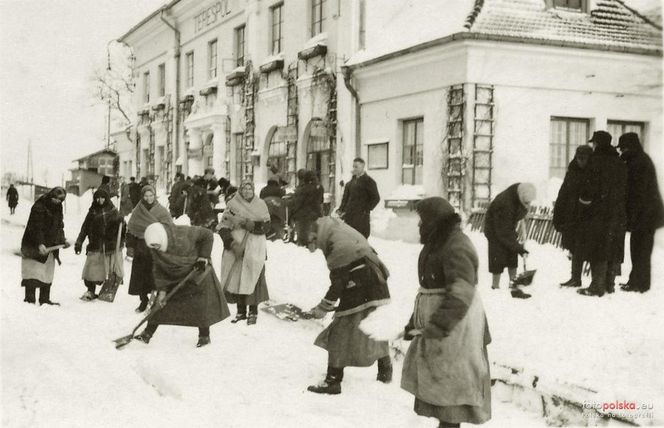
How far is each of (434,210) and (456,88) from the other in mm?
10372

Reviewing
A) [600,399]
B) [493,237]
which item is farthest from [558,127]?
[600,399]

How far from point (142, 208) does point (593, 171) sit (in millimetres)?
5429

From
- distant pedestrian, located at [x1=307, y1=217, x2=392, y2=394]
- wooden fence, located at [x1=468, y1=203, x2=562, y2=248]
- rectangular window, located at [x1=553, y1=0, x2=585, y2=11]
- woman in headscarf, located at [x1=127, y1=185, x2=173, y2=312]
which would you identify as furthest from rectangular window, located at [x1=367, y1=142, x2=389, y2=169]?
distant pedestrian, located at [x1=307, y1=217, x2=392, y2=394]

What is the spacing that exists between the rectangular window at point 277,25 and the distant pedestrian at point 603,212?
13263 millimetres

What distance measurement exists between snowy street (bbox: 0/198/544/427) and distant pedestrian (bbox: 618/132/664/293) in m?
2.72

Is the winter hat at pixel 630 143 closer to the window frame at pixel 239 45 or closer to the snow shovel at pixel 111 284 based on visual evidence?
the snow shovel at pixel 111 284

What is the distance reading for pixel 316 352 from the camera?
7895 millimetres

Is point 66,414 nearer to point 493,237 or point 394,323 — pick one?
point 394,323

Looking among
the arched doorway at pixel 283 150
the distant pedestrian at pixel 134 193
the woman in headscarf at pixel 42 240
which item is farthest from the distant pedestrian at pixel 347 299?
the distant pedestrian at pixel 134 193

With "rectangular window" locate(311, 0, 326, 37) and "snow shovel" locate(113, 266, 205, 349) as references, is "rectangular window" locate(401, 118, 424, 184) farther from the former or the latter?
"snow shovel" locate(113, 266, 205, 349)

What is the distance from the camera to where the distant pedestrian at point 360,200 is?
1182 centimetres

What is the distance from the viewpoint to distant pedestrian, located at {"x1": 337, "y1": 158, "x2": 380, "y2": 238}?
1182cm

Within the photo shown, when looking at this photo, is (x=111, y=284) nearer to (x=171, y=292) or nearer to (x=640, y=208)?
(x=171, y=292)

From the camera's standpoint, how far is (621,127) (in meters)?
15.6
